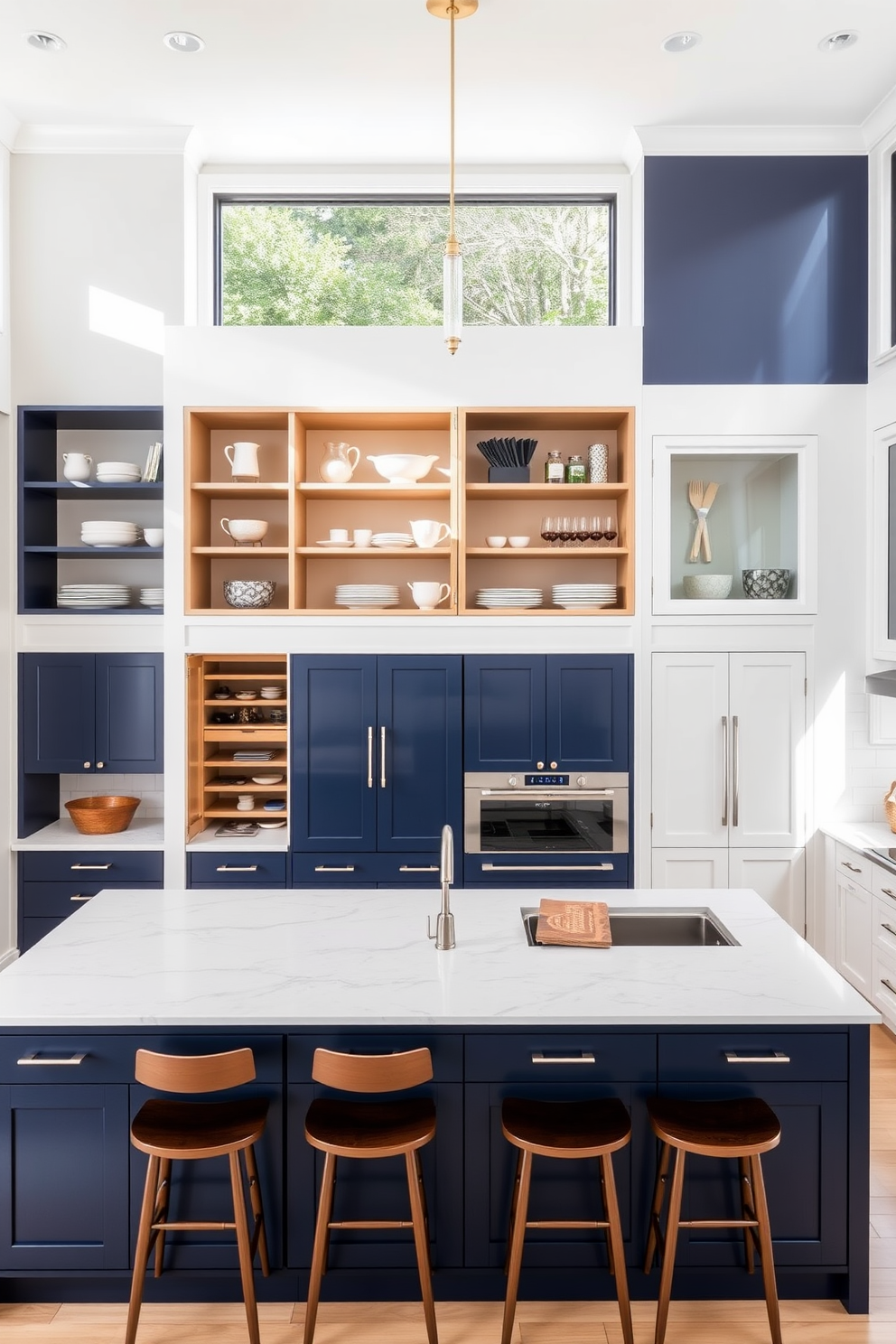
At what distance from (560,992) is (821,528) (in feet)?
9.06

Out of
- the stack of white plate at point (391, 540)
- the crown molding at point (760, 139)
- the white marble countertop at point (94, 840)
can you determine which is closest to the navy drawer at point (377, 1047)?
the white marble countertop at point (94, 840)

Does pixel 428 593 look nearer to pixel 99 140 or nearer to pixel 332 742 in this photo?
pixel 332 742

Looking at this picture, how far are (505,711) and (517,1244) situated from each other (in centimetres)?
226

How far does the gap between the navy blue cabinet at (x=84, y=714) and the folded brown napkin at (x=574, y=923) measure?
2.25 meters

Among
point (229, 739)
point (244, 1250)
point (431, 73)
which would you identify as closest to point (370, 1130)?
point (244, 1250)

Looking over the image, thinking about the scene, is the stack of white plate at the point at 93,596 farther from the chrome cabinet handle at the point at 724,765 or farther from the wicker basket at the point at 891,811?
the wicker basket at the point at 891,811

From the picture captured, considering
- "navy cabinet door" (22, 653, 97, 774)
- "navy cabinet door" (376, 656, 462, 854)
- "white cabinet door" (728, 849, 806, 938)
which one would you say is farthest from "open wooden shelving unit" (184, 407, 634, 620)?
"white cabinet door" (728, 849, 806, 938)

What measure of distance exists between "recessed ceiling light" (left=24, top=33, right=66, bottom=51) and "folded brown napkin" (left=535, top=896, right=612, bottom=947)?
3615mm

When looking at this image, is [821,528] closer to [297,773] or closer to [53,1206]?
[297,773]

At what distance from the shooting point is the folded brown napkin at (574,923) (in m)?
2.45

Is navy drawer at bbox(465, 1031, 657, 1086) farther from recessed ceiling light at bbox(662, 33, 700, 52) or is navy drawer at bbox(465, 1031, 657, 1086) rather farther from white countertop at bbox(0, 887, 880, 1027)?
recessed ceiling light at bbox(662, 33, 700, 52)

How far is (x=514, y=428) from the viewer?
4.25 metres

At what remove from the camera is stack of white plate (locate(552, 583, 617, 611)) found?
4.02 meters

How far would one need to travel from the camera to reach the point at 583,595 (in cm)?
402
